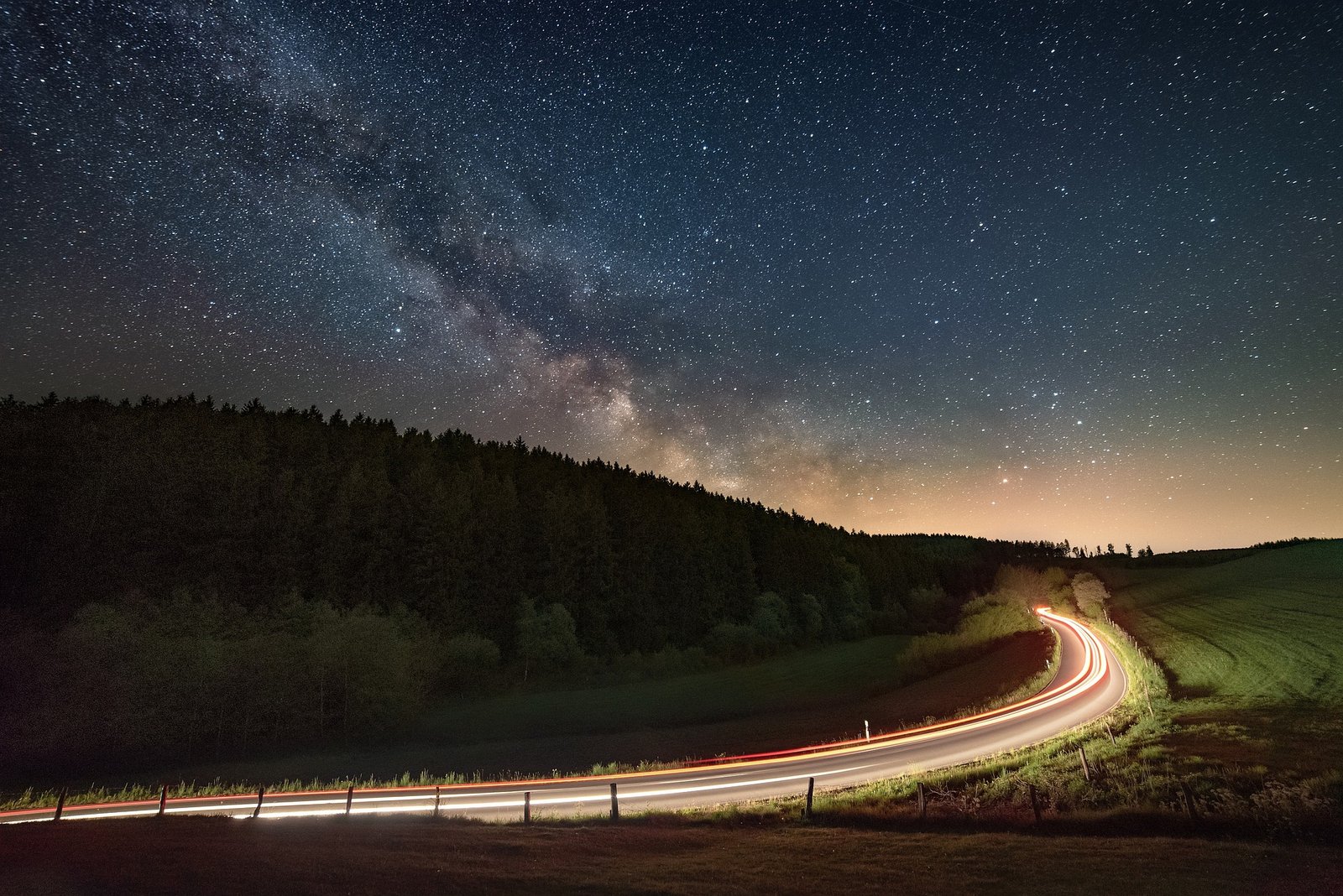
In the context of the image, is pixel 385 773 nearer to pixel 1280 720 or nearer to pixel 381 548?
pixel 381 548

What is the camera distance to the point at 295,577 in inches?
2285

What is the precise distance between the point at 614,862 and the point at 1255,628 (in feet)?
193

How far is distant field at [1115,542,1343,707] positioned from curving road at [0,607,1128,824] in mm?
7085

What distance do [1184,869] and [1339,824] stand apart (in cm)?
613

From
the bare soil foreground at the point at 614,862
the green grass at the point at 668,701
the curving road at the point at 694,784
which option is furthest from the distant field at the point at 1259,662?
the green grass at the point at 668,701

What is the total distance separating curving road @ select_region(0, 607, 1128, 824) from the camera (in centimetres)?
2445

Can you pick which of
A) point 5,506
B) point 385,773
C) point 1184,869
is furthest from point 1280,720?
point 5,506

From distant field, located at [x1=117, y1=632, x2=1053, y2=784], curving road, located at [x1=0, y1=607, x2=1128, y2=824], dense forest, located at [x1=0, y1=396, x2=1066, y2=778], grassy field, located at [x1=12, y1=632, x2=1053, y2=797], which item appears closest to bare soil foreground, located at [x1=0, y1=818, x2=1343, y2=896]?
curving road, located at [x1=0, y1=607, x2=1128, y2=824]

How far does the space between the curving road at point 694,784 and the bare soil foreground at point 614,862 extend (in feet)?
21.0

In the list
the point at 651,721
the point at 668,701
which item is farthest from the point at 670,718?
the point at 668,701

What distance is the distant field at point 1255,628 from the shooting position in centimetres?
3309

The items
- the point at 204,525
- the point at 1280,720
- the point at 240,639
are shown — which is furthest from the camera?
the point at 204,525

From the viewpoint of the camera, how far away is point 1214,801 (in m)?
16.8

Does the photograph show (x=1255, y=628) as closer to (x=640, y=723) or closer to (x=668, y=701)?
(x=668, y=701)
